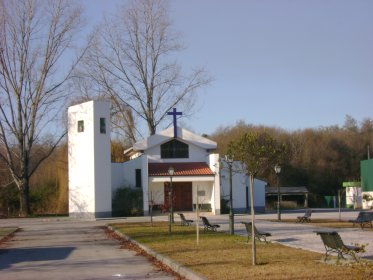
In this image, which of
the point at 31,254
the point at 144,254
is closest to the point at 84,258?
the point at 144,254

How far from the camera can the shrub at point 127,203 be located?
48812 mm

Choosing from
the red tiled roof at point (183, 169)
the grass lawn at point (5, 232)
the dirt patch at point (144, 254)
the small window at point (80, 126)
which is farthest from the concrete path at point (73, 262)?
the red tiled roof at point (183, 169)

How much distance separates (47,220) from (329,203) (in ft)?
124

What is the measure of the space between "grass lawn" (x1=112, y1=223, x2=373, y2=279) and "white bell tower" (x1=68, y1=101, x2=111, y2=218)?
2584 centimetres

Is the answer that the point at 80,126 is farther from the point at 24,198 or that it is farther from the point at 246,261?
the point at 246,261

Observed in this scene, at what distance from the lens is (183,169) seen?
50156 mm

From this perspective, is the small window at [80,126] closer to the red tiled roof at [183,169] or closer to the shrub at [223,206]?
the red tiled roof at [183,169]

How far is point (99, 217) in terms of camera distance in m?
46.3

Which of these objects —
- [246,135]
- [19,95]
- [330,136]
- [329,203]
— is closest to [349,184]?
[329,203]

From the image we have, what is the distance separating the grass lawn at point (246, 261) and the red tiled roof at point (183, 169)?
28268mm

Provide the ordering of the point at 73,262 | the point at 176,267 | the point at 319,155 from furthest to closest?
the point at 319,155 < the point at 73,262 < the point at 176,267

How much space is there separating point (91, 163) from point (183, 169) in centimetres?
848

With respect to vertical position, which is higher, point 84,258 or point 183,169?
point 183,169

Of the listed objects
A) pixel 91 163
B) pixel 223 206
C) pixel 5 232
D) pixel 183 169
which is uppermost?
pixel 91 163
